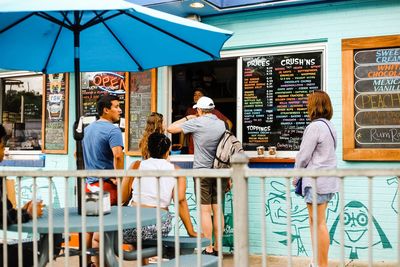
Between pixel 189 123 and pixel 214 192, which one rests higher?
pixel 189 123

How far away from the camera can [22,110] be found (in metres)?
8.84

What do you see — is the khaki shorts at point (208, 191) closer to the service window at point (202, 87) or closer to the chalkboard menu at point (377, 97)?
the service window at point (202, 87)

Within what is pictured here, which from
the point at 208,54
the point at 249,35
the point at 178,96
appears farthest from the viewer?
the point at 178,96

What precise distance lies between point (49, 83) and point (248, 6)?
366cm

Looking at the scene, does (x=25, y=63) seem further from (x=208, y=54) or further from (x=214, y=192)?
(x=214, y=192)

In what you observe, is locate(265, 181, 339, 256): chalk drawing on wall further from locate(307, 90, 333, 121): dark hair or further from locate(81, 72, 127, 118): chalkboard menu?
locate(81, 72, 127, 118): chalkboard menu

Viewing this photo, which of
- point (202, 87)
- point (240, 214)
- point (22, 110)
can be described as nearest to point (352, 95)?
point (202, 87)

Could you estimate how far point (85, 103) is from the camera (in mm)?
8180

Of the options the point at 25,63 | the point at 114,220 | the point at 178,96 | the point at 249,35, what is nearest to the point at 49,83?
the point at 178,96

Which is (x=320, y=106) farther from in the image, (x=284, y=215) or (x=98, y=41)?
(x=98, y=41)

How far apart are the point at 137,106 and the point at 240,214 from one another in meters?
4.91

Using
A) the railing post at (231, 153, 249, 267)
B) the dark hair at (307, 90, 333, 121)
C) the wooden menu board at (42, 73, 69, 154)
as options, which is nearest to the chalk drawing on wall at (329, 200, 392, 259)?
the dark hair at (307, 90, 333, 121)

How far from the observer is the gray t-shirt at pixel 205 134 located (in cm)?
626

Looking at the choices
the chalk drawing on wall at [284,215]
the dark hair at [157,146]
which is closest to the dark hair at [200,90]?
the chalk drawing on wall at [284,215]
